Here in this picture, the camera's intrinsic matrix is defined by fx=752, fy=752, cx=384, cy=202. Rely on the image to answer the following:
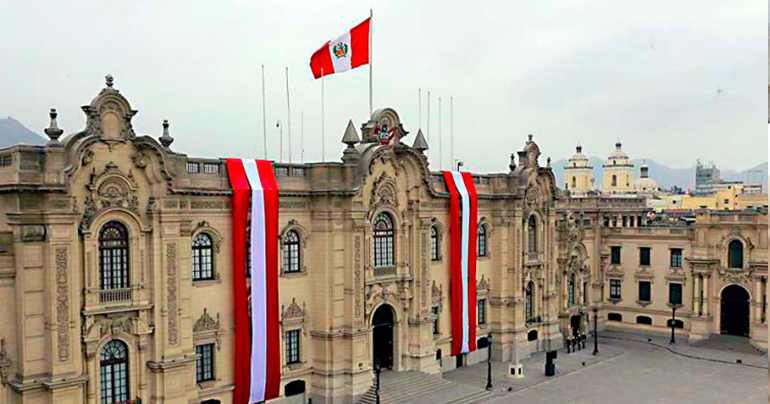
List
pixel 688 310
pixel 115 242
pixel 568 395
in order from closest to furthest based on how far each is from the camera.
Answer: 1. pixel 115 242
2. pixel 568 395
3. pixel 688 310

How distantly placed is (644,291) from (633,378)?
638 inches

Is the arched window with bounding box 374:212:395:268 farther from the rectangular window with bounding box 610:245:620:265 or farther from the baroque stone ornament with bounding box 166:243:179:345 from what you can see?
the rectangular window with bounding box 610:245:620:265

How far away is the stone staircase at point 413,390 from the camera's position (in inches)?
1527

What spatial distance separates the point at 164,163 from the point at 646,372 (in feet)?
108

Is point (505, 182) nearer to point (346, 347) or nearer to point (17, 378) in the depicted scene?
point (346, 347)

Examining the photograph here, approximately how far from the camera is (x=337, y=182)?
38.5 metres

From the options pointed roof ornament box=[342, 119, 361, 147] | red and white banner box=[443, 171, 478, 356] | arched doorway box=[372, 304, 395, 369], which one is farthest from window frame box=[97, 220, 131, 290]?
red and white banner box=[443, 171, 478, 356]

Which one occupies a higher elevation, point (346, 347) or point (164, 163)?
point (164, 163)

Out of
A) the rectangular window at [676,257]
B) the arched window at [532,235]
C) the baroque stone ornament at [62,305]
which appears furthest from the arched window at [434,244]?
the rectangular window at [676,257]

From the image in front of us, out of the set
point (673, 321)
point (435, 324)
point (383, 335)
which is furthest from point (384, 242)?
point (673, 321)

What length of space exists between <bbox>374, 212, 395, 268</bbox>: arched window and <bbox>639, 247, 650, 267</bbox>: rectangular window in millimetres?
27674

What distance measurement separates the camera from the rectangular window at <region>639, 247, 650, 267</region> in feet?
199

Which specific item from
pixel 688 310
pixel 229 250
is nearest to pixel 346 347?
pixel 229 250

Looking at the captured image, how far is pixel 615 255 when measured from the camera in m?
62.3
